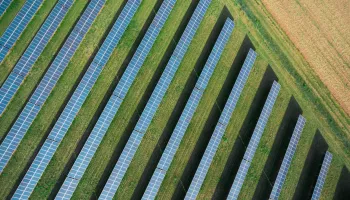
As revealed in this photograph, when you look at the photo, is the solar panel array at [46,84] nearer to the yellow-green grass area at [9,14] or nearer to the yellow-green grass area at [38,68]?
the yellow-green grass area at [38,68]

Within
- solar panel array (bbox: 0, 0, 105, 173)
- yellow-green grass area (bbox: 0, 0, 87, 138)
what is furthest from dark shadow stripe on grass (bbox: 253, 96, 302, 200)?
yellow-green grass area (bbox: 0, 0, 87, 138)

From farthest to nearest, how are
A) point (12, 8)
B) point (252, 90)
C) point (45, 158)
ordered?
point (252, 90)
point (12, 8)
point (45, 158)

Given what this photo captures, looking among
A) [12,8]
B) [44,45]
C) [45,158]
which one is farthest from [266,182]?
[12,8]

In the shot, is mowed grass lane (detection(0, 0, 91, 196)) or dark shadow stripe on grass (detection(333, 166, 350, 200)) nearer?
mowed grass lane (detection(0, 0, 91, 196))

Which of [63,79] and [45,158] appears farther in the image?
[63,79]

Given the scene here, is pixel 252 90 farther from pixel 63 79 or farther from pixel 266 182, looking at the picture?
pixel 63 79

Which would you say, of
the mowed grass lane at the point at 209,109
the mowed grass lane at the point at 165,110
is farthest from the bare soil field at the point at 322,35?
the mowed grass lane at the point at 165,110

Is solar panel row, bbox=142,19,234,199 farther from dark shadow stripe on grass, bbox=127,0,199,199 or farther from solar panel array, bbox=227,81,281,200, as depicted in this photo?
solar panel array, bbox=227,81,281,200
